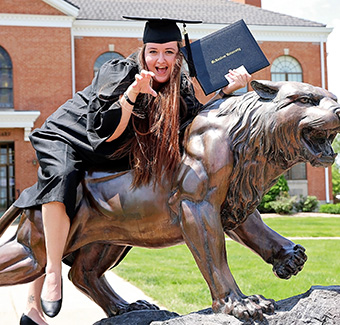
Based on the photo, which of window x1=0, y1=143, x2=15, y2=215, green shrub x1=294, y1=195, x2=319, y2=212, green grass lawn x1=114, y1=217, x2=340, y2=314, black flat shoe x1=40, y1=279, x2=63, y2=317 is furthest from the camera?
green shrub x1=294, y1=195, x2=319, y2=212

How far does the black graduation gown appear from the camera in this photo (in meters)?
2.44

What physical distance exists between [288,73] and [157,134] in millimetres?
24315

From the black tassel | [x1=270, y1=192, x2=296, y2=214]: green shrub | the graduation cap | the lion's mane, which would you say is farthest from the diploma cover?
[x1=270, y1=192, x2=296, y2=214]: green shrub

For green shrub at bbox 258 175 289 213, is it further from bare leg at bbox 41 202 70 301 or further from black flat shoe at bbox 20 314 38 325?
bare leg at bbox 41 202 70 301

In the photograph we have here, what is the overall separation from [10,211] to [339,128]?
176 cm

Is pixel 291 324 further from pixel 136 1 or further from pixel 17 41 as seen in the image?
pixel 136 1

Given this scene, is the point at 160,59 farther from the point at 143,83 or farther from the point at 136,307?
the point at 136,307

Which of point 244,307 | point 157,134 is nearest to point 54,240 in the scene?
point 157,134

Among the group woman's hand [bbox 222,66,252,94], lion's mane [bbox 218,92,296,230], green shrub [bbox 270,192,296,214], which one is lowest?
green shrub [bbox 270,192,296,214]

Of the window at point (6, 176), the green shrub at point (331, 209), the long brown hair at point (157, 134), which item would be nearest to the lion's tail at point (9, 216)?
the long brown hair at point (157, 134)

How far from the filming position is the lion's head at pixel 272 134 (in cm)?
219

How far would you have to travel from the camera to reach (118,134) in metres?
2.42

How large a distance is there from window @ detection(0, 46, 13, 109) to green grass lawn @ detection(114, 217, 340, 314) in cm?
1385

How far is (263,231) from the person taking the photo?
8.62ft
